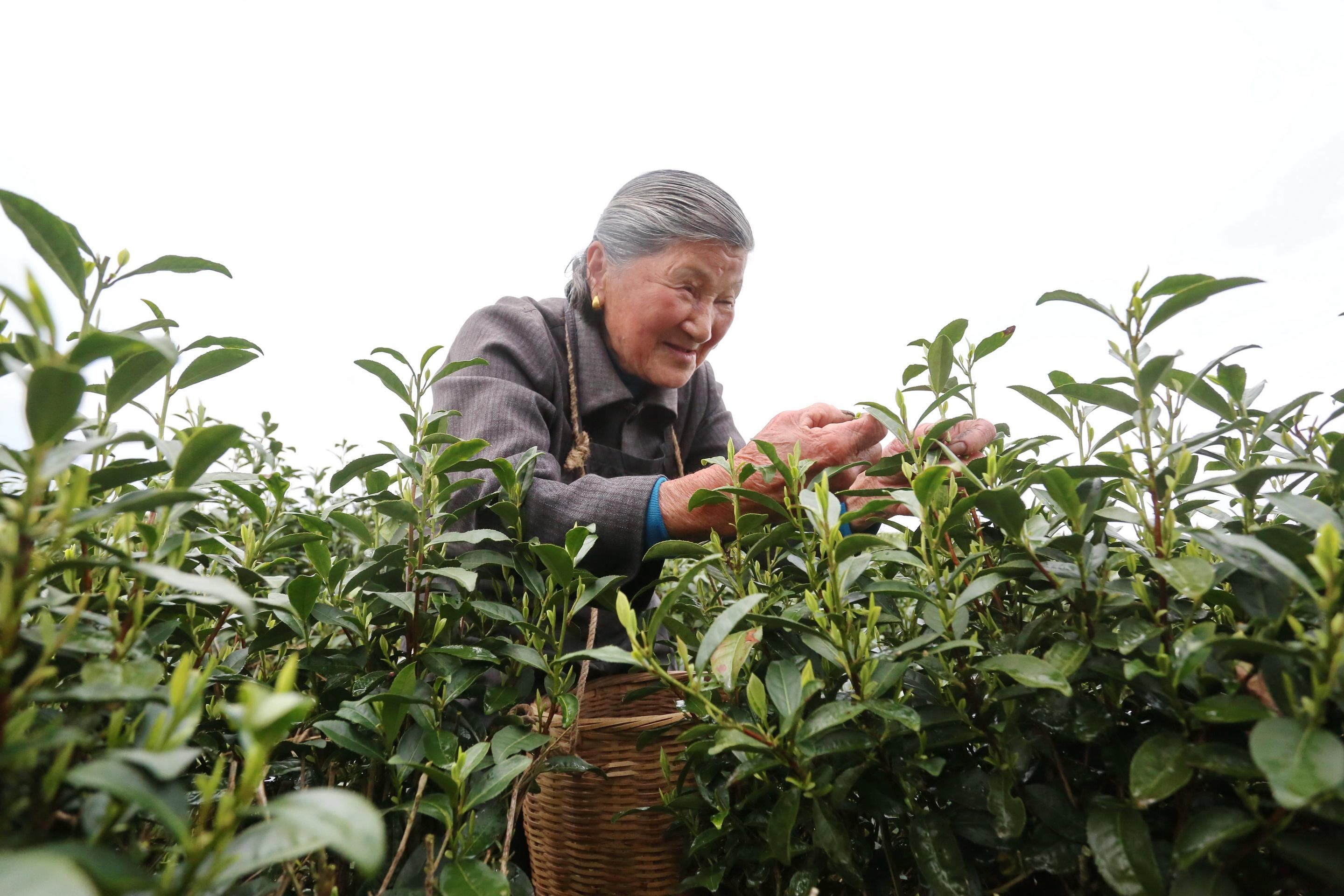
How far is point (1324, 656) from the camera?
0.51 m

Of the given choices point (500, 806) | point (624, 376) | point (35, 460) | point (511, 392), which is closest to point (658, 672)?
point (500, 806)

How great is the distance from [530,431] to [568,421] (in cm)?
37

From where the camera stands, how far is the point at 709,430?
2303 mm

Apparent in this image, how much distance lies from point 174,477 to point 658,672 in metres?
0.43

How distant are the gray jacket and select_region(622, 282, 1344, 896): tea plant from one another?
1.55 feet

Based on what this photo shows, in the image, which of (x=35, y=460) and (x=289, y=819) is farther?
(x=35, y=460)

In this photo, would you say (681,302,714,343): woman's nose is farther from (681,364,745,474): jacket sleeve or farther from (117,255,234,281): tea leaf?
(117,255,234,281): tea leaf

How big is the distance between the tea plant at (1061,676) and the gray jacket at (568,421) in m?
0.47

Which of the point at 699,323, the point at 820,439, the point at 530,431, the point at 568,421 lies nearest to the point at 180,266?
the point at 530,431

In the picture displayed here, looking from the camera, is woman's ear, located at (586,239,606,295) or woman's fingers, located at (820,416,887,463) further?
woman's ear, located at (586,239,606,295)

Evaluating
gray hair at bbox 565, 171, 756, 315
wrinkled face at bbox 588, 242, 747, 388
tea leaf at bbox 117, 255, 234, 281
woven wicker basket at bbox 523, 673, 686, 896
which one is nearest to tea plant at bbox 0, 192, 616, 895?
tea leaf at bbox 117, 255, 234, 281

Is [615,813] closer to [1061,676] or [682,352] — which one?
[1061,676]

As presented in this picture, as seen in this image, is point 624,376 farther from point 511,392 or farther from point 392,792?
point 392,792

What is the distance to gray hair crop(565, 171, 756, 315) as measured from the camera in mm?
1888
